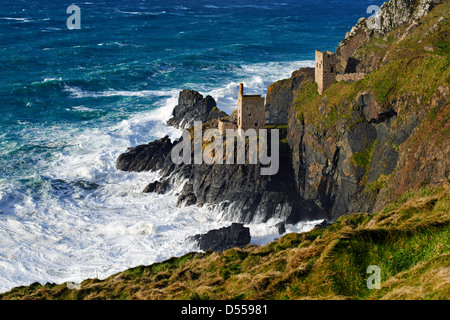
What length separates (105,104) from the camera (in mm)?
91688

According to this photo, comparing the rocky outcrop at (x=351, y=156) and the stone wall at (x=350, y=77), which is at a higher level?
the stone wall at (x=350, y=77)

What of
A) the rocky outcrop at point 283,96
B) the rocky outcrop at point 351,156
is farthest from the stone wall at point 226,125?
the rocky outcrop at point 283,96

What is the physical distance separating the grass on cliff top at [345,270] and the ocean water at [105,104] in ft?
65.1

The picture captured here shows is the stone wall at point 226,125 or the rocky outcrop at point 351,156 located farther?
the stone wall at point 226,125

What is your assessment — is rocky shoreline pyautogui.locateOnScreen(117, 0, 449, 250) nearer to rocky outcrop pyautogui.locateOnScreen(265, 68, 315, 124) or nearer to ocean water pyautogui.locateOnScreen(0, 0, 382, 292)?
rocky outcrop pyautogui.locateOnScreen(265, 68, 315, 124)

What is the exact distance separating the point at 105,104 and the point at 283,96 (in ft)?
126

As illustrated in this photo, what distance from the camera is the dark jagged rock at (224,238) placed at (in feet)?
155

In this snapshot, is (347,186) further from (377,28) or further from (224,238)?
(377,28)

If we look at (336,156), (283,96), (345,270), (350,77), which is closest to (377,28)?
(350,77)

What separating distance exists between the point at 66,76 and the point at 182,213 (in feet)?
200

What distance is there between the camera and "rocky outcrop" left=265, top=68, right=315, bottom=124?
62219mm

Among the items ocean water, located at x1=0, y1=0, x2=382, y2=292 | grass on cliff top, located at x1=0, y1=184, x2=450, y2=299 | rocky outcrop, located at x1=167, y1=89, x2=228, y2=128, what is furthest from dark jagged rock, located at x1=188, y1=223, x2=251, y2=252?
rocky outcrop, located at x1=167, y1=89, x2=228, y2=128

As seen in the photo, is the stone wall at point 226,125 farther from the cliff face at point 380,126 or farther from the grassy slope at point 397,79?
the grassy slope at point 397,79

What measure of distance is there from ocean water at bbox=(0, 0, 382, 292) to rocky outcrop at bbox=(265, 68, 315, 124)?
15.3m
